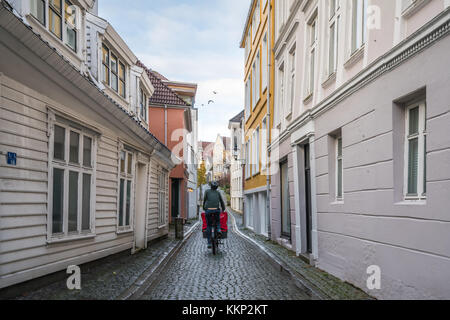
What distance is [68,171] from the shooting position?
688 centimetres

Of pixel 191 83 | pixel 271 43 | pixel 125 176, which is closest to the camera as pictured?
pixel 125 176

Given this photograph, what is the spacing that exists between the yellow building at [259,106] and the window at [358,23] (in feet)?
25.4

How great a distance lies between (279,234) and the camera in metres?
13.3

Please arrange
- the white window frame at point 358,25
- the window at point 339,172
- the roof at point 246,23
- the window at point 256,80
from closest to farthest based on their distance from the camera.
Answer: the white window frame at point 358,25
the window at point 339,172
the window at point 256,80
the roof at point 246,23

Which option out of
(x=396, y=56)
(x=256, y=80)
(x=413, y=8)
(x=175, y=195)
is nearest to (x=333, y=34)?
(x=396, y=56)

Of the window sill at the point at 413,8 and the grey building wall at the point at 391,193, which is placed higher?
the window sill at the point at 413,8

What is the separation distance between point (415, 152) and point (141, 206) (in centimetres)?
849

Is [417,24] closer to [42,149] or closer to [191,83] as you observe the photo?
[42,149]

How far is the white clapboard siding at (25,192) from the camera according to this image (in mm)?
5180

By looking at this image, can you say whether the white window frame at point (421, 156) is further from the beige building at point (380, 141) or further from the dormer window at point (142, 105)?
the dormer window at point (142, 105)

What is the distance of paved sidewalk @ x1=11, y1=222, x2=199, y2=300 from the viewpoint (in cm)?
550

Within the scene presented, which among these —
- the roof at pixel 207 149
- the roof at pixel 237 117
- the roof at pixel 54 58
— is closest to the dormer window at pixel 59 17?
the roof at pixel 54 58
